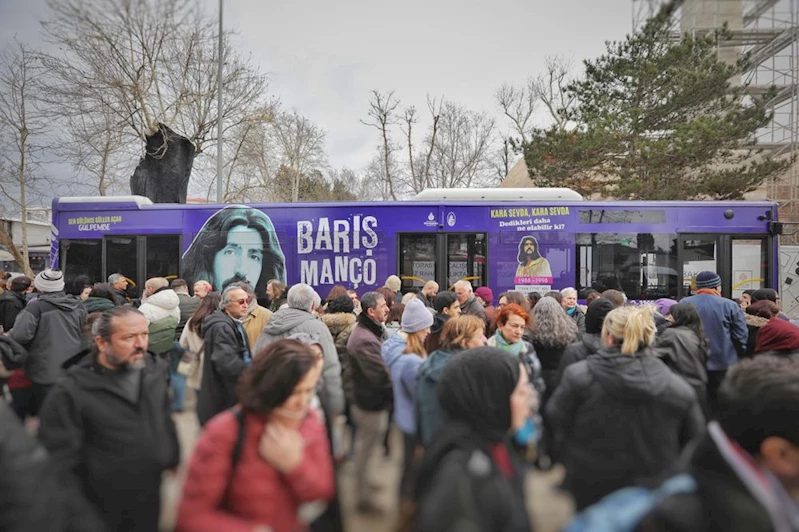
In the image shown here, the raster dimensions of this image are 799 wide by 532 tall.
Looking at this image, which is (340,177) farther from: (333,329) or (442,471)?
(442,471)

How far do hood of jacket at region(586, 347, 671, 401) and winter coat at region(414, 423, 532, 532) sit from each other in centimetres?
99

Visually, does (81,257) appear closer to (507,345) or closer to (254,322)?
(254,322)

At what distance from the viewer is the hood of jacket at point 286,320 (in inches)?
160

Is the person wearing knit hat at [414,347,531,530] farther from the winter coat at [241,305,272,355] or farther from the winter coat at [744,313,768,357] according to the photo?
the winter coat at [744,313,768,357]

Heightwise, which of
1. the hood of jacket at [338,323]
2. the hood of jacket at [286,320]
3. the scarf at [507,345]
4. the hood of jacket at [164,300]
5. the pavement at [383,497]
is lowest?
the pavement at [383,497]

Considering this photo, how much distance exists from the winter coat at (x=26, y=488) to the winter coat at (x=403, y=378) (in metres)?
1.77

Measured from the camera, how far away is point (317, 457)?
1.93m

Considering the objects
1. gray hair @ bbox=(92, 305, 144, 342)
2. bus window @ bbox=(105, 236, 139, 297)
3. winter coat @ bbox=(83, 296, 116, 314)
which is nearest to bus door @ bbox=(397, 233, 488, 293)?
winter coat @ bbox=(83, 296, 116, 314)

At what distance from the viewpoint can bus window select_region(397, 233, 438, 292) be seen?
939cm

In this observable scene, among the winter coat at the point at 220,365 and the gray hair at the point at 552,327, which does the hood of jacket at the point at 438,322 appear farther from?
the winter coat at the point at 220,365

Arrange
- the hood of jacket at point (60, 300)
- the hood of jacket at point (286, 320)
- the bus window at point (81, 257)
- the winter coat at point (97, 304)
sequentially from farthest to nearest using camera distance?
the bus window at point (81, 257), the winter coat at point (97, 304), the hood of jacket at point (60, 300), the hood of jacket at point (286, 320)

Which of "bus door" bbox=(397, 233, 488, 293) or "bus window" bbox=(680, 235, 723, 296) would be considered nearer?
"bus window" bbox=(680, 235, 723, 296)

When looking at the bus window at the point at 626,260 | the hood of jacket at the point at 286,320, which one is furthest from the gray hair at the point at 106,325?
the bus window at the point at 626,260

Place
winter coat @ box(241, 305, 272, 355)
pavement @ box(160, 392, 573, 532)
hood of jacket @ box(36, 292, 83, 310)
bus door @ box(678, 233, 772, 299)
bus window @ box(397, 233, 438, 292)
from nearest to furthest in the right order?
1. pavement @ box(160, 392, 573, 532)
2. hood of jacket @ box(36, 292, 83, 310)
3. winter coat @ box(241, 305, 272, 355)
4. bus door @ box(678, 233, 772, 299)
5. bus window @ box(397, 233, 438, 292)
